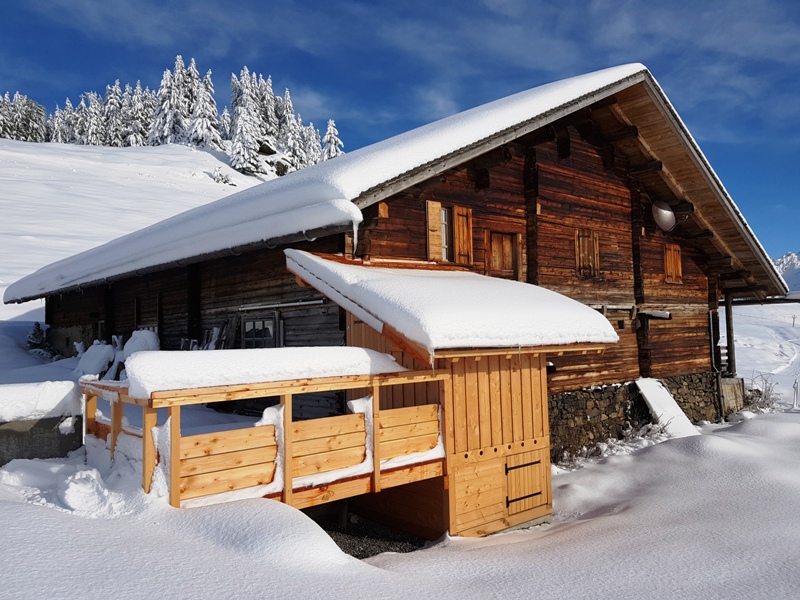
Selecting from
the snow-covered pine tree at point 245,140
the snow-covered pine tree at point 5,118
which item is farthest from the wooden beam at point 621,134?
the snow-covered pine tree at point 5,118

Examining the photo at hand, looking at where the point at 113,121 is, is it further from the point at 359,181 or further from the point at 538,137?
the point at 359,181

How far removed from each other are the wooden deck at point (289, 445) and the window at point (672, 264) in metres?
10.7

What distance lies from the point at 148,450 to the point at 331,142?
71021mm

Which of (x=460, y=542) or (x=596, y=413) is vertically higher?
(x=596, y=413)

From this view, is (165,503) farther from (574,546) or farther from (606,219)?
(606,219)

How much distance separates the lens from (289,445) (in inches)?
225

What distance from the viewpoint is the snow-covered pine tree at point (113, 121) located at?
7300 cm

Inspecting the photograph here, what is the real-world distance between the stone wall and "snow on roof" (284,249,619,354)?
3686 mm

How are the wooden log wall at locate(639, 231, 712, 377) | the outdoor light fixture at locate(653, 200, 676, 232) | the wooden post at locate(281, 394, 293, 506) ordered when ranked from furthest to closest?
the wooden log wall at locate(639, 231, 712, 377)
the outdoor light fixture at locate(653, 200, 676, 232)
the wooden post at locate(281, 394, 293, 506)

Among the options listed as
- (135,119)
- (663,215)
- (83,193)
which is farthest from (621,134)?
(135,119)

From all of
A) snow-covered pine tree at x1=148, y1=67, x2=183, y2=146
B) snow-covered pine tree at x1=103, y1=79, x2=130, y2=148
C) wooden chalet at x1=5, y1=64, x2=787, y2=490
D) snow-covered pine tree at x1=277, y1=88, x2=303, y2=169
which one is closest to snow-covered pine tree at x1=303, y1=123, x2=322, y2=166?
snow-covered pine tree at x1=277, y1=88, x2=303, y2=169

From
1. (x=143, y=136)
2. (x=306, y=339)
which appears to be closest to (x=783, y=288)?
(x=306, y=339)

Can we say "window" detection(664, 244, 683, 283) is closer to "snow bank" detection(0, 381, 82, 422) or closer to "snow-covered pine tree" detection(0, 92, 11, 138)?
"snow bank" detection(0, 381, 82, 422)

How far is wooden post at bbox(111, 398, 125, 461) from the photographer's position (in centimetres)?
565
